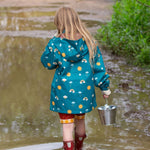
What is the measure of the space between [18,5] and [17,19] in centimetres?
344

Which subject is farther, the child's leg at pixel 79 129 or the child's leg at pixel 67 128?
the child's leg at pixel 79 129

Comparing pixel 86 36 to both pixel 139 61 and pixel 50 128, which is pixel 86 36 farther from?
pixel 139 61

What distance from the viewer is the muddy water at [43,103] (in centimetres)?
380

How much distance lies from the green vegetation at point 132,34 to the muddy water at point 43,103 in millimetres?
200

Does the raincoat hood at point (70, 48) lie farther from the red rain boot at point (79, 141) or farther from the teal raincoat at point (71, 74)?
the red rain boot at point (79, 141)

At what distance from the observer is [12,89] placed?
214 inches

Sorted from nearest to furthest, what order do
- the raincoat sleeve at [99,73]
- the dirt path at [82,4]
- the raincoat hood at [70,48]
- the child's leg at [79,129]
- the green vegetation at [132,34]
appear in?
the raincoat hood at [70,48], the raincoat sleeve at [99,73], the child's leg at [79,129], the green vegetation at [132,34], the dirt path at [82,4]

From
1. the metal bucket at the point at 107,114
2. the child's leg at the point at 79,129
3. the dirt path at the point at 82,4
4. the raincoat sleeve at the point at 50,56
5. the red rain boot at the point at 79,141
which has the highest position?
the dirt path at the point at 82,4

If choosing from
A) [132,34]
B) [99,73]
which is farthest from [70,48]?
[132,34]

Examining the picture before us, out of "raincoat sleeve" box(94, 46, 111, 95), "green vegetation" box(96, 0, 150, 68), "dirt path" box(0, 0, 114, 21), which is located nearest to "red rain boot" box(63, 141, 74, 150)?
"raincoat sleeve" box(94, 46, 111, 95)

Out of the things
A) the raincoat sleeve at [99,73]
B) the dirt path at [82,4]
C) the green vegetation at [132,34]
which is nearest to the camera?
the raincoat sleeve at [99,73]

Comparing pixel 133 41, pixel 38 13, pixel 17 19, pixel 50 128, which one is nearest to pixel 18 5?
pixel 38 13

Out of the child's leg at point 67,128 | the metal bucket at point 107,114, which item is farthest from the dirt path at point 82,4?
the child's leg at point 67,128

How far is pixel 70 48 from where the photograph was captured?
306 centimetres
